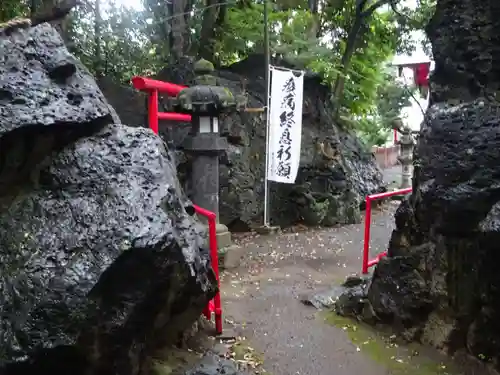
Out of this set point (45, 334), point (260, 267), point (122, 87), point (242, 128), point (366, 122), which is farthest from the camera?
point (366, 122)

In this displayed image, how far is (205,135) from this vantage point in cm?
703

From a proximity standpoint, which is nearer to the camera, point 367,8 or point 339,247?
point 339,247

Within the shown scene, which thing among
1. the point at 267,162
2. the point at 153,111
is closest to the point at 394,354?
the point at 153,111

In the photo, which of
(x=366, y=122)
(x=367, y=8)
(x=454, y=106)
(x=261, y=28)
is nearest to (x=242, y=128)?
(x=261, y=28)

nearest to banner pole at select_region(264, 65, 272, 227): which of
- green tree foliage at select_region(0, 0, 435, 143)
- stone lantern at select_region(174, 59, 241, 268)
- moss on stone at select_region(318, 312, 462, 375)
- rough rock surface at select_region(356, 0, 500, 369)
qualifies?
green tree foliage at select_region(0, 0, 435, 143)

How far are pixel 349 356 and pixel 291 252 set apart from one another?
3977 mm

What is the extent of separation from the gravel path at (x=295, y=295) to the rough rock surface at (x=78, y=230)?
1.44 meters

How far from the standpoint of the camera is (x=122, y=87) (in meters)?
8.96

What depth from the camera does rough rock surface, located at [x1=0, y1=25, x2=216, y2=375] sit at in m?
2.48

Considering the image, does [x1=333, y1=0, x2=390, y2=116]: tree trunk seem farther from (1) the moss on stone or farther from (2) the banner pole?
(1) the moss on stone

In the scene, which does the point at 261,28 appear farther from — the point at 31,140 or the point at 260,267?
the point at 31,140

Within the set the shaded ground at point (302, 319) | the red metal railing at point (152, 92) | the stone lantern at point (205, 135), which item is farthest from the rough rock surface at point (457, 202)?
the red metal railing at point (152, 92)

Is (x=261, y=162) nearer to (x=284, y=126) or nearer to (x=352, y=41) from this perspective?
(x=284, y=126)

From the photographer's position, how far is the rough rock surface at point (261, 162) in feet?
30.3
